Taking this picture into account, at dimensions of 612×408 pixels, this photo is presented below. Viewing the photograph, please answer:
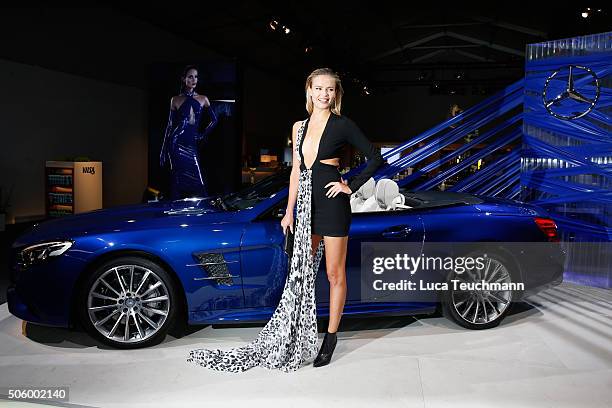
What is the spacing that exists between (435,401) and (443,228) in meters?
1.22

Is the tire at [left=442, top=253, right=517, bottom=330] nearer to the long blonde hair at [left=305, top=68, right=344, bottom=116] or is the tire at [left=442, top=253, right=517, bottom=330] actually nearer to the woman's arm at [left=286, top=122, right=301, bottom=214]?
the woman's arm at [left=286, top=122, right=301, bottom=214]

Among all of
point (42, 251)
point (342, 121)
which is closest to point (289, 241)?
point (342, 121)

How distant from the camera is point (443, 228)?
11.5 feet

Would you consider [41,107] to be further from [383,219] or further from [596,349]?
[596,349]

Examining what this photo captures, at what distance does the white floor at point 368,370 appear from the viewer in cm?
263

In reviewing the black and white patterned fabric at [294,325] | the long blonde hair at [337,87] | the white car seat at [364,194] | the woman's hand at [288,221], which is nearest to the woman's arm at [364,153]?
the long blonde hair at [337,87]

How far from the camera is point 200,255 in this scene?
3.12 metres

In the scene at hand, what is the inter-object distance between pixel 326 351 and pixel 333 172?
100cm

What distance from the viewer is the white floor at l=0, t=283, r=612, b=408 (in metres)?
2.63

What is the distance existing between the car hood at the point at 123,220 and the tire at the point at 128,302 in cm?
22

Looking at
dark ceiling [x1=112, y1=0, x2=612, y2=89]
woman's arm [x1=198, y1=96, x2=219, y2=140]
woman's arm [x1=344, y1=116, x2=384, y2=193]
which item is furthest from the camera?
dark ceiling [x1=112, y1=0, x2=612, y2=89]

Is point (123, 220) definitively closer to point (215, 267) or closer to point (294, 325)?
point (215, 267)

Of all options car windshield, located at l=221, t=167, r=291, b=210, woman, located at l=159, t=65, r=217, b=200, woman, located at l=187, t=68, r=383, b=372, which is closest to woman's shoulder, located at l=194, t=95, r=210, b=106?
woman, located at l=159, t=65, r=217, b=200

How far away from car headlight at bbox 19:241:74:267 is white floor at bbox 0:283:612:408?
0.54 metres
